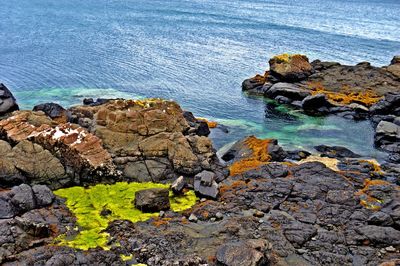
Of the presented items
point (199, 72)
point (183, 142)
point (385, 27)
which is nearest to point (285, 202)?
point (183, 142)

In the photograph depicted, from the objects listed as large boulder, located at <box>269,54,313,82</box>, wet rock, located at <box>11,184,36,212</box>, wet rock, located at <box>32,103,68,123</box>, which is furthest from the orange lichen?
large boulder, located at <box>269,54,313,82</box>

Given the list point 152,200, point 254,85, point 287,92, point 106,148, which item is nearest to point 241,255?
point 152,200

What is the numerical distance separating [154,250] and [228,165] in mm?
14135

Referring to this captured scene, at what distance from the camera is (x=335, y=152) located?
39656mm

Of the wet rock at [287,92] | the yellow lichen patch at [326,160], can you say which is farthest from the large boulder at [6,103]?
the wet rock at [287,92]

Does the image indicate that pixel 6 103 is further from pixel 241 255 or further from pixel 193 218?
pixel 241 255

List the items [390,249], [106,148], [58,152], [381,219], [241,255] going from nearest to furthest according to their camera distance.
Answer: [241,255] < [390,249] < [381,219] < [58,152] < [106,148]

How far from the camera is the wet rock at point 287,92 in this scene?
5684 centimetres

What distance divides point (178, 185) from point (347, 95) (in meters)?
36.1

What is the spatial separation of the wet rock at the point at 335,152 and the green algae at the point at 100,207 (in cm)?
1556

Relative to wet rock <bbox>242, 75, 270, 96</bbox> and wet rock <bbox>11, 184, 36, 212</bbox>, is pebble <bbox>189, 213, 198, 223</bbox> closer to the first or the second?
wet rock <bbox>11, 184, 36, 212</bbox>

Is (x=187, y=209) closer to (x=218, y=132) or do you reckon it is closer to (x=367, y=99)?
(x=218, y=132)

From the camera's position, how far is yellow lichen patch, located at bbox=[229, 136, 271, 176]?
33306mm

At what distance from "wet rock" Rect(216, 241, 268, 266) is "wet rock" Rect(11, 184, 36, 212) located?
11.1 m
